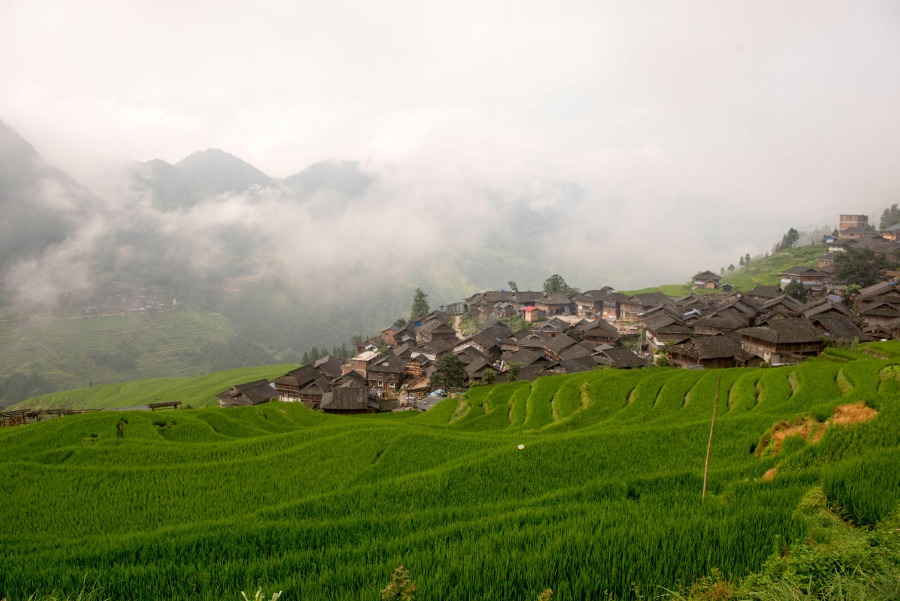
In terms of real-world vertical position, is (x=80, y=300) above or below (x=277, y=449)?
above

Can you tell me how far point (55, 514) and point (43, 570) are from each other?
7.01 meters

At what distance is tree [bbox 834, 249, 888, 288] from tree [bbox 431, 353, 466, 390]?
53.3 meters

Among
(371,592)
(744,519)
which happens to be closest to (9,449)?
(371,592)

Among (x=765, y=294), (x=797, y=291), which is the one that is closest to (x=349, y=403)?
(x=765, y=294)

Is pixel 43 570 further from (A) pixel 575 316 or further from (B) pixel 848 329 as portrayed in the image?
(A) pixel 575 316

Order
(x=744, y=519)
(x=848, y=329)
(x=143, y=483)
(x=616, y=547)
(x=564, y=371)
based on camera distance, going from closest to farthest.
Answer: (x=616, y=547) → (x=744, y=519) → (x=143, y=483) → (x=848, y=329) → (x=564, y=371)

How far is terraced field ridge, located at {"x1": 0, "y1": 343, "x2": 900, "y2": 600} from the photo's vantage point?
16.5 feet

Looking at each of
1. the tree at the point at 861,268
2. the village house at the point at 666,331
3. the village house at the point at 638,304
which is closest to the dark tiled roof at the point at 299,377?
the village house at the point at 666,331

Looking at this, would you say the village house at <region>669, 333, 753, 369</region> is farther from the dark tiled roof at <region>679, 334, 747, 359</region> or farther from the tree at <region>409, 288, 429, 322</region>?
the tree at <region>409, 288, 429, 322</region>

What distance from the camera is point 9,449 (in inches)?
661

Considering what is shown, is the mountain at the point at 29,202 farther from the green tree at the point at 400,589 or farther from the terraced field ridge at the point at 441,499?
the green tree at the point at 400,589

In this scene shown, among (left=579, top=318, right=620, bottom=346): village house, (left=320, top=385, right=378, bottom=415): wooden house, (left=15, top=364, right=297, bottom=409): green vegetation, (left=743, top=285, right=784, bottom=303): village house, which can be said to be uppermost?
(left=743, top=285, right=784, bottom=303): village house

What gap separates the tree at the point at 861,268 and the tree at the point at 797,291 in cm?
520

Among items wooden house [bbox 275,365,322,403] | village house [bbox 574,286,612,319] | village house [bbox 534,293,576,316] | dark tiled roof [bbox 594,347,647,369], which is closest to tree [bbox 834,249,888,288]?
village house [bbox 574,286,612,319]
